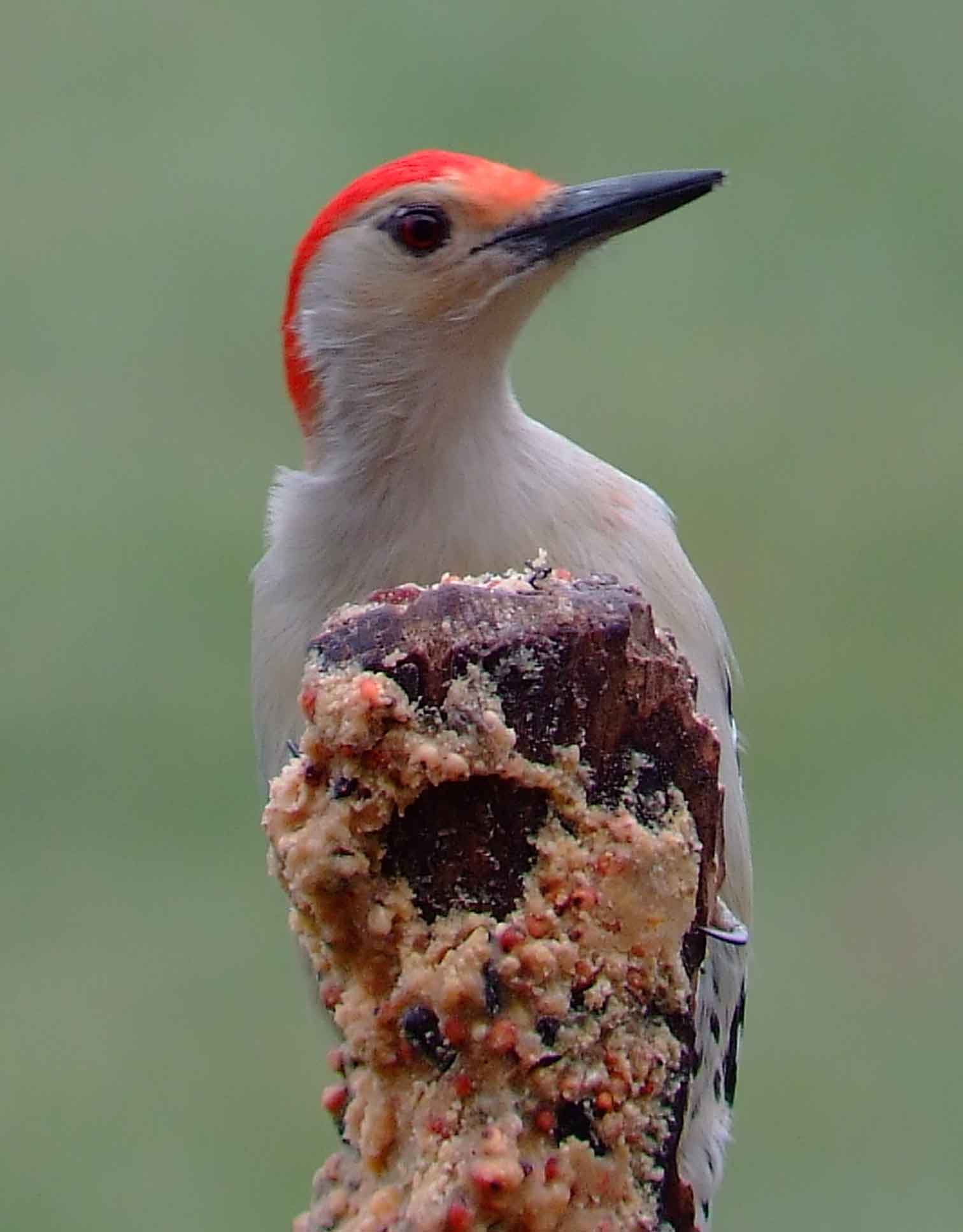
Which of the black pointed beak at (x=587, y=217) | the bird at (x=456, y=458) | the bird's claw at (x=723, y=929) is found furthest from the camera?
the black pointed beak at (x=587, y=217)

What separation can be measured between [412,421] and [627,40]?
9.07m

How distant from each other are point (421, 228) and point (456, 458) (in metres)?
0.46

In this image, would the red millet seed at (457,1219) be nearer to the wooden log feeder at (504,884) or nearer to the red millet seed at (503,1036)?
the wooden log feeder at (504,884)

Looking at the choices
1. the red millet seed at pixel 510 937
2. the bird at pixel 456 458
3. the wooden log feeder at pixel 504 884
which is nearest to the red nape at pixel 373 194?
the bird at pixel 456 458

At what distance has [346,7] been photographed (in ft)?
44.0

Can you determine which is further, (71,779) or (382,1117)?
(71,779)

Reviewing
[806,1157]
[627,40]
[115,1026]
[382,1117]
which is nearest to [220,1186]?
[115,1026]

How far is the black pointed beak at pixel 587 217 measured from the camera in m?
4.54

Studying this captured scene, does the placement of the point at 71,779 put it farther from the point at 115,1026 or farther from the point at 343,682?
the point at 343,682

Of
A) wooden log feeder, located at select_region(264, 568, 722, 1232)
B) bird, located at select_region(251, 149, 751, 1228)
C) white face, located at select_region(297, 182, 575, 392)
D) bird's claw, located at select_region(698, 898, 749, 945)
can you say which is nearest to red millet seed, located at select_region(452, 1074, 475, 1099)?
wooden log feeder, located at select_region(264, 568, 722, 1232)

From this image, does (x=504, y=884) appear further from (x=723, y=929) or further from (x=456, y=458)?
(x=456, y=458)

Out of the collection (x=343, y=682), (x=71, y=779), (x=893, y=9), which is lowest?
(x=71, y=779)

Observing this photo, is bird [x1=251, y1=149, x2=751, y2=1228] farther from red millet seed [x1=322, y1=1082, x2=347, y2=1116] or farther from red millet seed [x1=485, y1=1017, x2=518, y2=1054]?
red millet seed [x1=485, y1=1017, x2=518, y2=1054]

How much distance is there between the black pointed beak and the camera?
179 inches
